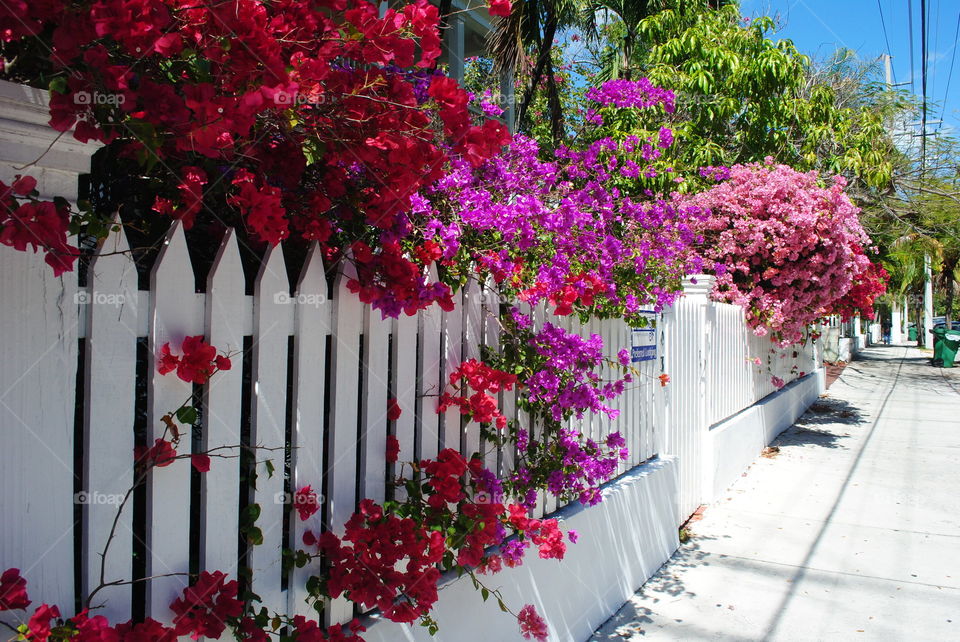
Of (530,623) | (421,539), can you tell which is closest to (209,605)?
(421,539)

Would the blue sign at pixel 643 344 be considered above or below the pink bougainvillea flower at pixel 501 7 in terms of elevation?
below

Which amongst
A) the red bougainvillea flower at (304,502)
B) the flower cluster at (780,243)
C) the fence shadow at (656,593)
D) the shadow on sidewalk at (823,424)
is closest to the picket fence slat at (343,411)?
the red bougainvillea flower at (304,502)

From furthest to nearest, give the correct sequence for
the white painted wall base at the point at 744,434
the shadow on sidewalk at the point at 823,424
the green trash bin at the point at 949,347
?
the green trash bin at the point at 949,347 < the shadow on sidewalk at the point at 823,424 < the white painted wall base at the point at 744,434

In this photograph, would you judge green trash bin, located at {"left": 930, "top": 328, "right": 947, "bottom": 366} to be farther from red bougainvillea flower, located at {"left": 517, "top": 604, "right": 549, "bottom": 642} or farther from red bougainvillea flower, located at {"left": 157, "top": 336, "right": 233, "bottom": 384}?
red bougainvillea flower, located at {"left": 157, "top": 336, "right": 233, "bottom": 384}

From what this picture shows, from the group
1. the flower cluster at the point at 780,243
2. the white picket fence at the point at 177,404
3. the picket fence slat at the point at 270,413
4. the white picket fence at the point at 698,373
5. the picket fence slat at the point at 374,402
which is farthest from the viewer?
the flower cluster at the point at 780,243

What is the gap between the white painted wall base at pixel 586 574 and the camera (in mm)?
2914

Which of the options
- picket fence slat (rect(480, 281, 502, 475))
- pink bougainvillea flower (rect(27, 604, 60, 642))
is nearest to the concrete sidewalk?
picket fence slat (rect(480, 281, 502, 475))

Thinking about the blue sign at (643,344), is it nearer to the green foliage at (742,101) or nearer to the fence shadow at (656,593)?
the fence shadow at (656,593)

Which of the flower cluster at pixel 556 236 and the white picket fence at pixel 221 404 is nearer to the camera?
the white picket fence at pixel 221 404

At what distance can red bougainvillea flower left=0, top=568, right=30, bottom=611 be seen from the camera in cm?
140

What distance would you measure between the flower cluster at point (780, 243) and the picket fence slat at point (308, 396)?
738cm

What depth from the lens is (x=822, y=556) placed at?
17.0 ft

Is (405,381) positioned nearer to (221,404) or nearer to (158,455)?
(221,404)

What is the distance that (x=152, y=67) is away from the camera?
1797 mm
